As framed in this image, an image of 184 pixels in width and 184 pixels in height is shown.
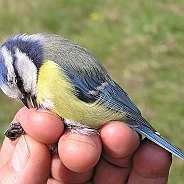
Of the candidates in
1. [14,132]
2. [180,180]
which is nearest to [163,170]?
[14,132]

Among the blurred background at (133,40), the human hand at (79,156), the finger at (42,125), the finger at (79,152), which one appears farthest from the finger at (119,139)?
the blurred background at (133,40)

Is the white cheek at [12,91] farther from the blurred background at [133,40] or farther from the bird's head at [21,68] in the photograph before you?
the blurred background at [133,40]

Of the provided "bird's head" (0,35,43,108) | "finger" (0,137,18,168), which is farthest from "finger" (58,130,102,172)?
"finger" (0,137,18,168)

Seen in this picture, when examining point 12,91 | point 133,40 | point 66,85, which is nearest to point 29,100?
point 12,91

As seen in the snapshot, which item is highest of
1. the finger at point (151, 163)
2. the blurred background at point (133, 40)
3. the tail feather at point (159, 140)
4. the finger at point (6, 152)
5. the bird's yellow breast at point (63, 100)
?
the bird's yellow breast at point (63, 100)

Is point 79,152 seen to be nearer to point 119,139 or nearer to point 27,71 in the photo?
point 119,139

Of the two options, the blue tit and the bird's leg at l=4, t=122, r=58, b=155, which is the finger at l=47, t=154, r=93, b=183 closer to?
the bird's leg at l=4, t=122, r=58, b=155

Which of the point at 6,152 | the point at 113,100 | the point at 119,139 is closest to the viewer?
the point at 119,139
